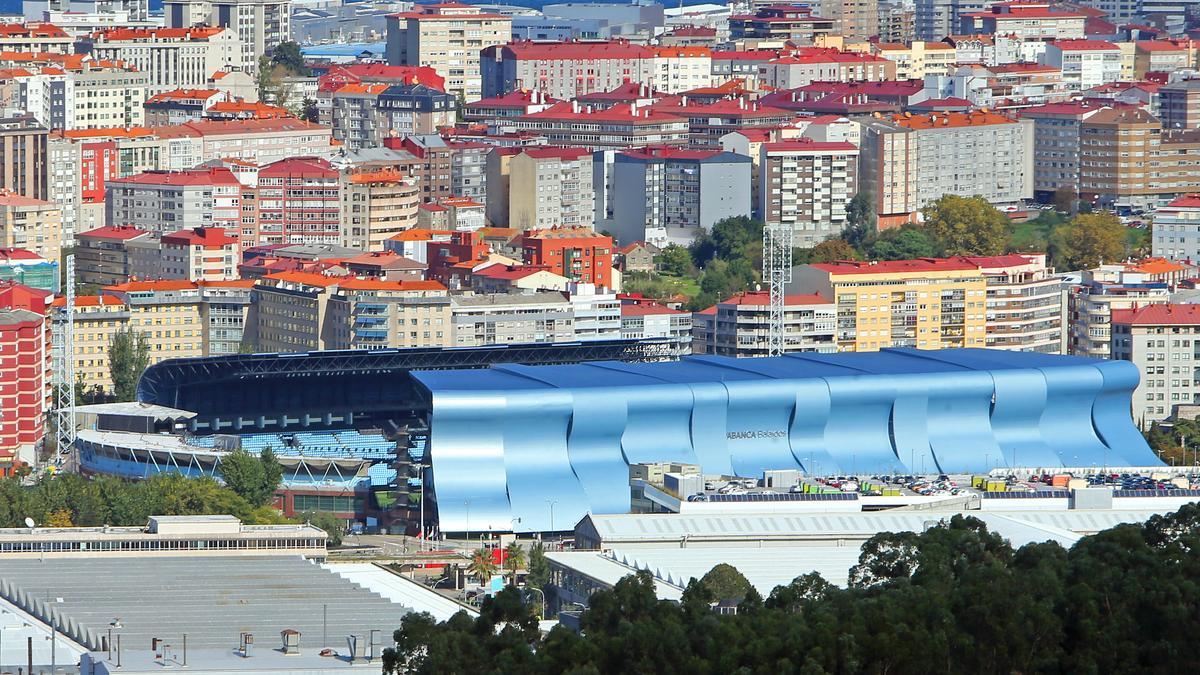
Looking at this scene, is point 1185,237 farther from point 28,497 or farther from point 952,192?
point 28,497

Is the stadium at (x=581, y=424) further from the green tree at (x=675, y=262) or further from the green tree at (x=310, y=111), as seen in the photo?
the green tree at (x=310, y=111)

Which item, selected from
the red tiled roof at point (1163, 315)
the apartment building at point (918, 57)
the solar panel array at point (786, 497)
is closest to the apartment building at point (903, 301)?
the red tiled roof at point (1163, 315)

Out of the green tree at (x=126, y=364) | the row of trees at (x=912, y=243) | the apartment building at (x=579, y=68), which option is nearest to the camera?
the green tree at (x=126, y=364)

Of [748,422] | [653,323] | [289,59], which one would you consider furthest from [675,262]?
A: [289,59]

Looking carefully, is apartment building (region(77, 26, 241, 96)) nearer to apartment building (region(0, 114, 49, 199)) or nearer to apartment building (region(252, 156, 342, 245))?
apartment building (region(0, 114, 49, 199))

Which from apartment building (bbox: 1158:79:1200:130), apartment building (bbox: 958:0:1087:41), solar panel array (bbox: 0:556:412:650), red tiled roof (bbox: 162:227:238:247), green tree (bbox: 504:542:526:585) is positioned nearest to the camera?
solar panel array (bbox: 0:556:412:650)

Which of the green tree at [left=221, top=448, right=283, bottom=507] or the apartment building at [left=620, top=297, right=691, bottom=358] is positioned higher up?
the apartment building at [left=620, top=297, right=691, bottom=358]

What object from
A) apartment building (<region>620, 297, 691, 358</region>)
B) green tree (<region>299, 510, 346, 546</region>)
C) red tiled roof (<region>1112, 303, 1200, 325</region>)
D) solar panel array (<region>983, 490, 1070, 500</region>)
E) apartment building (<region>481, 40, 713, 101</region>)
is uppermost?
apartment building (<region>481, 40, 713, 101</region>)

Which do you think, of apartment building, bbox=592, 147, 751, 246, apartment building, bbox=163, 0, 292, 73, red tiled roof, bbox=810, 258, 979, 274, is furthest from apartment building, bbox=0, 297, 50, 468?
apartment building, bbox=163, 0, 292, 73
